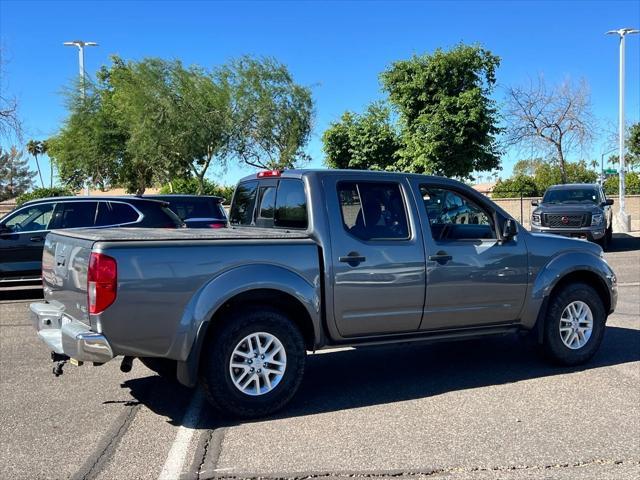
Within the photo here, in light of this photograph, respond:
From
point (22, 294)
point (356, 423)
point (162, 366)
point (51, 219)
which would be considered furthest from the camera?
point (22, 294)

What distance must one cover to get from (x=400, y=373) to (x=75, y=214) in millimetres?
6569

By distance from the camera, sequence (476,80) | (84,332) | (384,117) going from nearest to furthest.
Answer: (84,332)
(476,80)
(384,117)

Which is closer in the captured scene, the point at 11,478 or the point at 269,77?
the point at 11,478

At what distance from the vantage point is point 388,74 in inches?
991

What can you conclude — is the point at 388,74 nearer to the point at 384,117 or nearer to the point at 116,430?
the point at 384,117

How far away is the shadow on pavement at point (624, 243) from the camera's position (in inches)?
788

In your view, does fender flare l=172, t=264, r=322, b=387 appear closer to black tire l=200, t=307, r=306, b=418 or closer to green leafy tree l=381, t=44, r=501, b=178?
black tire l=200, t=307, r=306, b=418

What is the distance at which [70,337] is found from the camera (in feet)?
15.0

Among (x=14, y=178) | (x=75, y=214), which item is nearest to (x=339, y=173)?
(x=75, y=214)

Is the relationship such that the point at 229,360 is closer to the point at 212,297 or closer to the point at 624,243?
the point at 212,297

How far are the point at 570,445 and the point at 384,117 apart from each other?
28.3 metres

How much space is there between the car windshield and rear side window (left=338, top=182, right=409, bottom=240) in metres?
14.5

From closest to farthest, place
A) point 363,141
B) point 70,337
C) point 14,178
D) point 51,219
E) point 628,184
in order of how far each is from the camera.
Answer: point 70,337, point 51,219, point 363,141, point 628,184, point 14,178

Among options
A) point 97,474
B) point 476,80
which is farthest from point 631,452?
point 476,80
